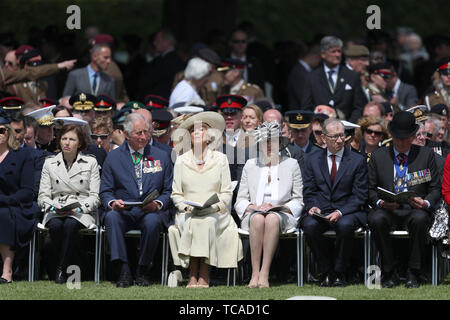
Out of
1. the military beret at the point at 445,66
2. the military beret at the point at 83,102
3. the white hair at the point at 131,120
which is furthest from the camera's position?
the military beret at the point at 445,66

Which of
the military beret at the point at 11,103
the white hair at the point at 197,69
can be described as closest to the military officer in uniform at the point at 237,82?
the white hair at the point at 197,69

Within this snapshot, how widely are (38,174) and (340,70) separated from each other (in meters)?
4.87

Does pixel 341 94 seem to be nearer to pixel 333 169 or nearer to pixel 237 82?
pixel 237 82

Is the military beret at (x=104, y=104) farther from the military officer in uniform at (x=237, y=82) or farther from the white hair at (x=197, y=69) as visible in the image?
the military officer in uniform at (x=237, y=82)

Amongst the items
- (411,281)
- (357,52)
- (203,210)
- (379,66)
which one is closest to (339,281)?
(411,281)

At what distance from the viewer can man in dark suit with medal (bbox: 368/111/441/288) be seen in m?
12.0

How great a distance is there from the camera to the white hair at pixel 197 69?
1585 centimetres

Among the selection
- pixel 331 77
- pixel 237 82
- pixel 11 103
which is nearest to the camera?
pixel 11 103

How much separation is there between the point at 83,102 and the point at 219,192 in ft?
8.97

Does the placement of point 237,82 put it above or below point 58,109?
above

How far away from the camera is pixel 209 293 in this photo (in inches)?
451

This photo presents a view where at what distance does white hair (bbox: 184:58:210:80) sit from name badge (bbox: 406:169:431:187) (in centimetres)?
437

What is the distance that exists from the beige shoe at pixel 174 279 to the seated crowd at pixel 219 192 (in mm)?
118
